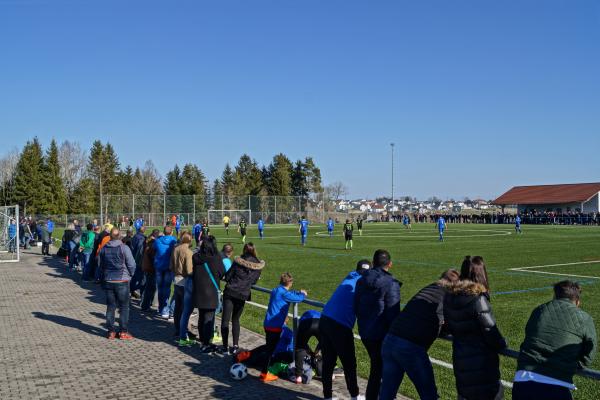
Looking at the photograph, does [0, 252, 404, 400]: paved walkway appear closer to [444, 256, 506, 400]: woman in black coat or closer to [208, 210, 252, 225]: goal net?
[444, 256, 506, 400]: woman in black coat

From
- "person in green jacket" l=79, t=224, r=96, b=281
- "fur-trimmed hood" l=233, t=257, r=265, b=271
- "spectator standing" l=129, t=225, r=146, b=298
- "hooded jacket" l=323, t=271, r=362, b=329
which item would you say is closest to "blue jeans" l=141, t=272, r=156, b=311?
"spectator standing" l=129, t=225, r=146, b=298

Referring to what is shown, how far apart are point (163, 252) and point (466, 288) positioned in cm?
800

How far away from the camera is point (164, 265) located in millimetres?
11484

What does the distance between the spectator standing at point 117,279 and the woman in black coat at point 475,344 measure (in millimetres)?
6792

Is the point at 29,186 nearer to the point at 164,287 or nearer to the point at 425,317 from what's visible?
the point at 164,287

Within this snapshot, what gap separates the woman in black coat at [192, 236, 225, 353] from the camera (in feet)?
29.0

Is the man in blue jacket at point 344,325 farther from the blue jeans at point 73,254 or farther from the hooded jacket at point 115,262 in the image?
the blue jeans at point 73,254

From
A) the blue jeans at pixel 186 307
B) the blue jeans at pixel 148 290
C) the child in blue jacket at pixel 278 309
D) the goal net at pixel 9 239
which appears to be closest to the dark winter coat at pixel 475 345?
the child in blue jacket at pixel 278 309

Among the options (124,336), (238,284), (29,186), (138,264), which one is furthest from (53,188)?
(238,284)

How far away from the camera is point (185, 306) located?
30.7 ft

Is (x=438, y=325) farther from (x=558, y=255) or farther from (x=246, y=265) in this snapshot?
(x=558, y=255)

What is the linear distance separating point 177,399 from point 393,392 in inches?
107

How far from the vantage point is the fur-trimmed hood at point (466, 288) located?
4641 millimetres

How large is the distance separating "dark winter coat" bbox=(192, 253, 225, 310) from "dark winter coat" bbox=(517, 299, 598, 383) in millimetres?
5606
